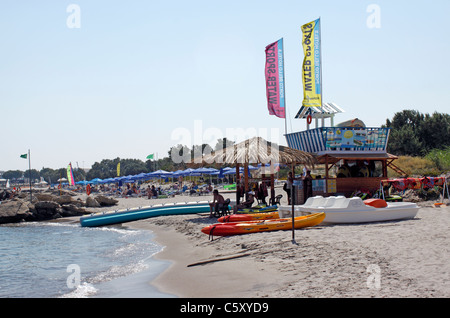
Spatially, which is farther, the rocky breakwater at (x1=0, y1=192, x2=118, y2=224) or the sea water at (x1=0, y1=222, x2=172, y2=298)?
the rocky breakwater at (x1=0, y1=192, x2=118, y2=224)

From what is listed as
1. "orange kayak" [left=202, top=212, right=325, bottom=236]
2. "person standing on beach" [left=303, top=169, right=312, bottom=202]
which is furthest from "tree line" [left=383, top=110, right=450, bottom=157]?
"orange kayak" [left=202, top=212, right=325, bottom=236]

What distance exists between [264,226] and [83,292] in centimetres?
518

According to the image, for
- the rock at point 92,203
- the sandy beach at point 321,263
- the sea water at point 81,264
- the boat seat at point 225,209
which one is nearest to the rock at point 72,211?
the rock at point 92,203

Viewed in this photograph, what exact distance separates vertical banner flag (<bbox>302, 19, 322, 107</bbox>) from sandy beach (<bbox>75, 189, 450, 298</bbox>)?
7663 millimetres

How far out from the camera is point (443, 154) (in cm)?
2686

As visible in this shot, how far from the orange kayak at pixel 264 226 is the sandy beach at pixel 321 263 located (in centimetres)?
28

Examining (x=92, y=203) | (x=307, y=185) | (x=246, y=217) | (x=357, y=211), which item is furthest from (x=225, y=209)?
(x=92, y=203)

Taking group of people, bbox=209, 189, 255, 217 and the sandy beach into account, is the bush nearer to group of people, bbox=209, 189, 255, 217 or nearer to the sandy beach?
group of people, bbox=209, 189, 255, 217

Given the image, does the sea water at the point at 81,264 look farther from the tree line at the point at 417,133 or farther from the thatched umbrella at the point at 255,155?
the tree line at the point at 417,133

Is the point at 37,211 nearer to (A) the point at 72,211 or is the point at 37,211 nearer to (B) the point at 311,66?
(A) the point at 72,211

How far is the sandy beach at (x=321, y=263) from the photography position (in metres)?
5.94

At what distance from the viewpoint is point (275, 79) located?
19.6 metres

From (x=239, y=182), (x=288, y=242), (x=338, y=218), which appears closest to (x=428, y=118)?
(x=239, y=182)

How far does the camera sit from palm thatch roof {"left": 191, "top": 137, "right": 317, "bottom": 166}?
51.6ft
